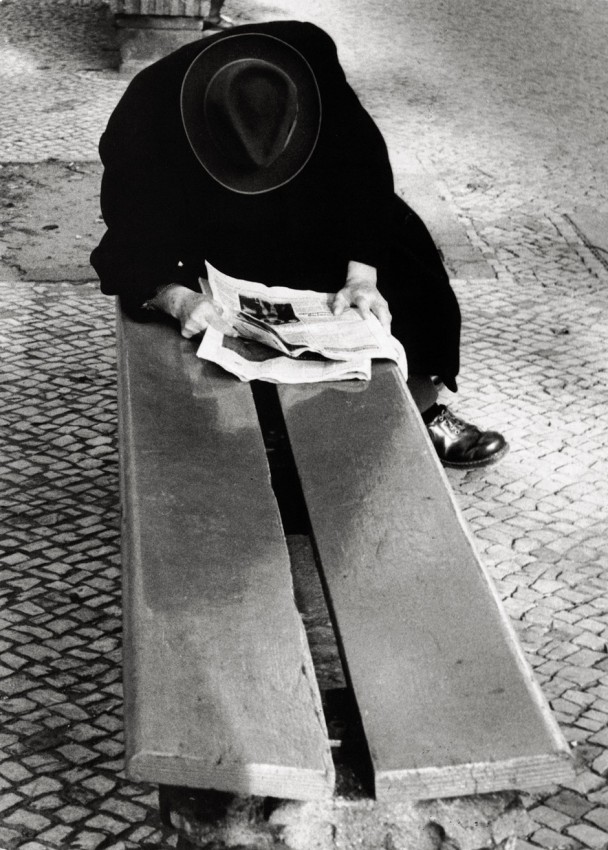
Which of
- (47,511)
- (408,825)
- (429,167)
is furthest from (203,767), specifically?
(429,167)

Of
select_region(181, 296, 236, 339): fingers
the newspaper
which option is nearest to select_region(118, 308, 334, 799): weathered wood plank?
the newspaper

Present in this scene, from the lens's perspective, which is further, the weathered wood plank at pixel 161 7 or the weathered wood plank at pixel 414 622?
the weathered wood plank at pixel 161 7

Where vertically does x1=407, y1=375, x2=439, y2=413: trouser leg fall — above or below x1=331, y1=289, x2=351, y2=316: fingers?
below

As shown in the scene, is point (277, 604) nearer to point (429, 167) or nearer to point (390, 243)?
point (390, 243)

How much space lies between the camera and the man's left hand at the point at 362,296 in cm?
297

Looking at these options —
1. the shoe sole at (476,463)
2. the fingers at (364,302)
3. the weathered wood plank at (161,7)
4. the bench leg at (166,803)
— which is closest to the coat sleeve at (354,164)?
the fingers at (364,302)

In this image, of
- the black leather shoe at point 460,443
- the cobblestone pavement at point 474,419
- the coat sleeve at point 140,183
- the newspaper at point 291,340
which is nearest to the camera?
the cobblestone pavement at point 474,419

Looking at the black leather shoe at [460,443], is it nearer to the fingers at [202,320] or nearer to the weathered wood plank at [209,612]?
the fingers at [202,320]

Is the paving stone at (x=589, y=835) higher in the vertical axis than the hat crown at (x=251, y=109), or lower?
lower

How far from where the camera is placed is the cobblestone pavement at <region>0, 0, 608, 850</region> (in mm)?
2371

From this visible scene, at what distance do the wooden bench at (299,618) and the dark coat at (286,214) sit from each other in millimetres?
718

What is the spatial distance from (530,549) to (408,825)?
62.1 inches

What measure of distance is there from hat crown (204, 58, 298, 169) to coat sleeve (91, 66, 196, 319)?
0.52 ft

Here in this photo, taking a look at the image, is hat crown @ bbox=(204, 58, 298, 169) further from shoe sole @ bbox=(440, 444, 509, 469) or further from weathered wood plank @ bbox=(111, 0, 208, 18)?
weathered wood plank @ bbox=(111, 0, 208, 18)
